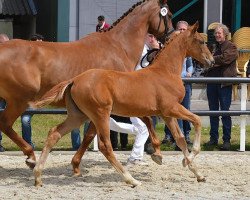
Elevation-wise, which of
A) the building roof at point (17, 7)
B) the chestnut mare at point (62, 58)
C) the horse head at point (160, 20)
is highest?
the building roof at point (17, 7)

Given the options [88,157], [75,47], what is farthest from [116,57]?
[88,157]

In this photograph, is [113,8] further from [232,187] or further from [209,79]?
[232,187]

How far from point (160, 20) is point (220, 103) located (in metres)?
2.56

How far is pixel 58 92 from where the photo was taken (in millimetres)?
8625

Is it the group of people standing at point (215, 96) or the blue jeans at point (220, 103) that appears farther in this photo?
the blue jeans at point (220, 103)

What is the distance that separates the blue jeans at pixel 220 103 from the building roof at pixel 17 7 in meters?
7.17

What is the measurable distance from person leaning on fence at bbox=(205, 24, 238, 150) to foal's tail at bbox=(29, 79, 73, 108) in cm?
378

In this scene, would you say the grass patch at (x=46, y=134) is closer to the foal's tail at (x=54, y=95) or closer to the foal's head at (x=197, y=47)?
the foal's head at (x=197, y=47)

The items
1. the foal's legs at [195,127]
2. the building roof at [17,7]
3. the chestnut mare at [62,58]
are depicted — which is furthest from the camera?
the building roof at [17,7]

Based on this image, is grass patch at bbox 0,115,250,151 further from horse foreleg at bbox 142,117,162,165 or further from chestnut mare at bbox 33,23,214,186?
chestnut mare at bbox 33,23,214,186

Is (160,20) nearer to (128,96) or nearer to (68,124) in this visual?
(128,96)

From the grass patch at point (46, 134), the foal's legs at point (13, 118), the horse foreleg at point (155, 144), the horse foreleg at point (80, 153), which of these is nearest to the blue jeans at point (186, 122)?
the grass patch at point (46, 134)

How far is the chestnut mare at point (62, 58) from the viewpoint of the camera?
A: 30.0ft

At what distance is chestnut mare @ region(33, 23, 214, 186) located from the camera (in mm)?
8562
